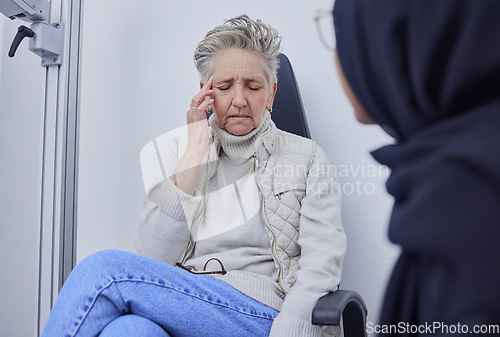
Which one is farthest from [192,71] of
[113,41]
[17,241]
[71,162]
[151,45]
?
[17,241]

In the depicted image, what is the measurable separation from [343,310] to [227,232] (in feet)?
1.05

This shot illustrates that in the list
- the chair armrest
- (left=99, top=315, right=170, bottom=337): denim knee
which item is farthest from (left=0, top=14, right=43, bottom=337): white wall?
the chair armrest

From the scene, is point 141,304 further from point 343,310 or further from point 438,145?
point 438,145

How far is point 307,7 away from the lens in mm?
1404

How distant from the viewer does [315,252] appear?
0.96 metres

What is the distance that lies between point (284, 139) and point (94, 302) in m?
0.60

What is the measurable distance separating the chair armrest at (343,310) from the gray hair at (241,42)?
56cm

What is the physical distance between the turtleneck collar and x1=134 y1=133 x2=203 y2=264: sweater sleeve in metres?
0.15

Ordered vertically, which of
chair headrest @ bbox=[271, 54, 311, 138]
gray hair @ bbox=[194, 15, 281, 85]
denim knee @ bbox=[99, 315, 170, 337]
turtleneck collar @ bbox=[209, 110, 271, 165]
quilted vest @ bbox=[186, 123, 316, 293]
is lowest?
denim knee @ bbox=[99, 315, 170, 337]

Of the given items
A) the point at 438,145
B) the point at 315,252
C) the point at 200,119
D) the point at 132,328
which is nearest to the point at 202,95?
the point at 200,119

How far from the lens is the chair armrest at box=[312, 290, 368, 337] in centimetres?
75

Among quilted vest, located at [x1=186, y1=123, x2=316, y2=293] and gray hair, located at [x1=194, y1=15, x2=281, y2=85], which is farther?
gray hair, located at [x1=194, y1=15, x2=281, y2=85]

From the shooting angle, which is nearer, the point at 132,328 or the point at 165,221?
the point at 132,328

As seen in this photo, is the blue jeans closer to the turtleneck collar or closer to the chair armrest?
the chair armrest
